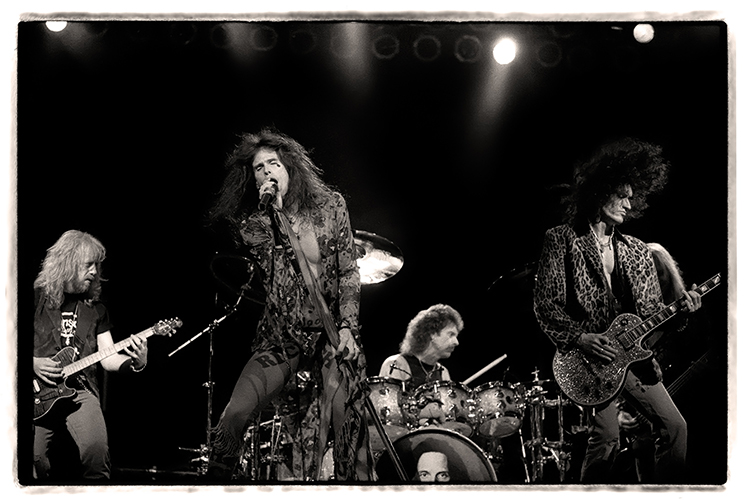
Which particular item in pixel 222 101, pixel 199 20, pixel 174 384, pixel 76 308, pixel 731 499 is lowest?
pixel 731 499

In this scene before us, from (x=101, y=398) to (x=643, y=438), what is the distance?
6.80 feet

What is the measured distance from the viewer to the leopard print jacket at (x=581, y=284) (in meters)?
3.42

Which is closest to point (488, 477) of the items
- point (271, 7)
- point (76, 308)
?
point (76, 308)

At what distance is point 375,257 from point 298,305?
0.35 metres

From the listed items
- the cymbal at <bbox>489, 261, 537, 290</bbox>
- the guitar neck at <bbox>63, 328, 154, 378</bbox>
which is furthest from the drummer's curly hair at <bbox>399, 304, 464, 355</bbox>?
the guitar neck at <bbox>63, 328, 154, 378</bbox>

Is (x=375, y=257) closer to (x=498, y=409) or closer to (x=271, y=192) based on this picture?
(x=271, y=192)

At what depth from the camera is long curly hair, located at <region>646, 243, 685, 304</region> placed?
11.3 feet

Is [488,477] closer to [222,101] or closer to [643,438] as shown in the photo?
[643,438]

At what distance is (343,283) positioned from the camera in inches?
133

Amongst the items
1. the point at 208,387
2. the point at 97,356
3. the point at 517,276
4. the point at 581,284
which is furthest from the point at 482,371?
the point at 97,356

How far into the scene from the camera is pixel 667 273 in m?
3.45

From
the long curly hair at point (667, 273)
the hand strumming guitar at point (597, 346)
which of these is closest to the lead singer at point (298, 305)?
the hand strumming guitar at point (597, 346)

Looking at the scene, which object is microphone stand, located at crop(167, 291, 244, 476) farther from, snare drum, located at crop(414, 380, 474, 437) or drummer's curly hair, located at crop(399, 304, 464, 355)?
snare drum, located at crop(414, 380, 474, 437)

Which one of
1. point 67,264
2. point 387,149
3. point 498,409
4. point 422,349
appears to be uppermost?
point 387,149
